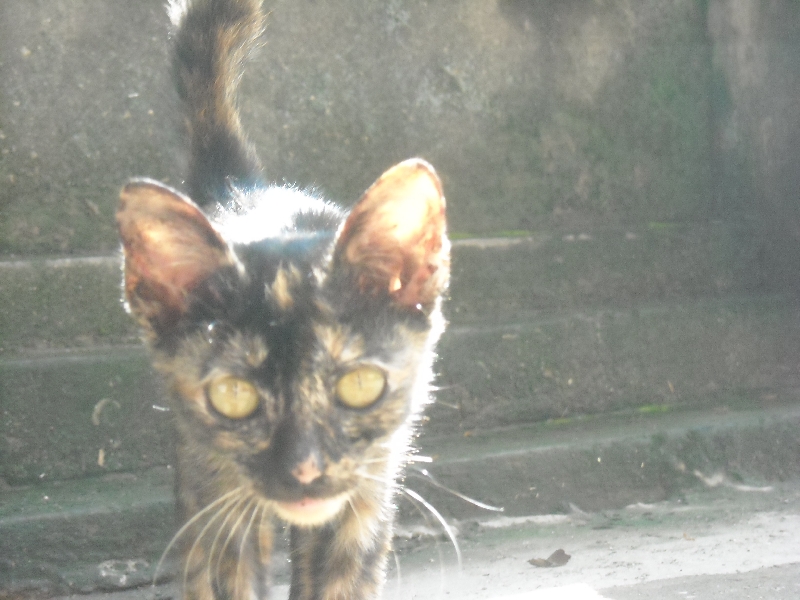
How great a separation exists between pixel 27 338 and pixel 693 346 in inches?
116

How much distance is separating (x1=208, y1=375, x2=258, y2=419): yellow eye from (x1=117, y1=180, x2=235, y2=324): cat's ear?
26cm

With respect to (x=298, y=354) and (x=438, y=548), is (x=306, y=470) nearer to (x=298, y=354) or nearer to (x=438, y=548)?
(x=298, y=354)

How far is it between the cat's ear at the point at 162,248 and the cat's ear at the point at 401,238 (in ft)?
1.00

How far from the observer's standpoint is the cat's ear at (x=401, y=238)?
2.02 meters

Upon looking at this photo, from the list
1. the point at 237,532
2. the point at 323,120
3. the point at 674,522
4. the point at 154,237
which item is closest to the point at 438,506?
the point at 674,522

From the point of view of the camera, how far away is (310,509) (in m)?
2.07

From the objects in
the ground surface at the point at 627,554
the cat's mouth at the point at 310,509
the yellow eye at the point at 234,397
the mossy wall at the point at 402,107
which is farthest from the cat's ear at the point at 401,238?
the mossy wall at the point at 402,107

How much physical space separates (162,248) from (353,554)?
979mm

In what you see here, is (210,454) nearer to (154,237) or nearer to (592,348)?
(154,237)

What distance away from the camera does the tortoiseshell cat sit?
6.59 ft

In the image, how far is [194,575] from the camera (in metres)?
2.51

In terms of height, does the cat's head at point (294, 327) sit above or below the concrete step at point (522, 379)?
above

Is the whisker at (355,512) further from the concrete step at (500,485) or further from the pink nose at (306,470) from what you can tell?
the concrete step at (500,485)

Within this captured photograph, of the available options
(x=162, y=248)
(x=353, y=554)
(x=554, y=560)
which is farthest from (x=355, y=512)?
(x=554, y=560)
